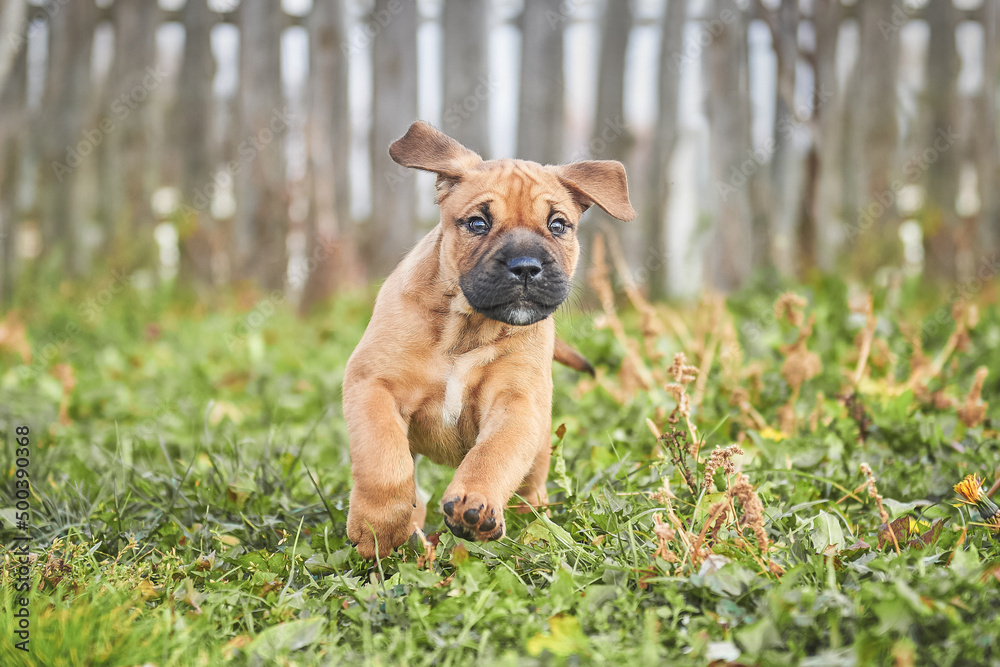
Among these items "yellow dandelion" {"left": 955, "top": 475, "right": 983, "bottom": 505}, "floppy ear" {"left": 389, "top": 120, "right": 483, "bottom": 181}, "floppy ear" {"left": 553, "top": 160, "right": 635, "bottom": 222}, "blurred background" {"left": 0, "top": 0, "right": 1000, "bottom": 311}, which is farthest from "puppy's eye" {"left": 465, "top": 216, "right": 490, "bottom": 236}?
"blurred background" {"left": 0, "top": 0, "right": 1000, "bottom": 311}

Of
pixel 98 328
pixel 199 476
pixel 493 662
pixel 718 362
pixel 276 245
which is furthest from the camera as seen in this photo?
pixel 276 245

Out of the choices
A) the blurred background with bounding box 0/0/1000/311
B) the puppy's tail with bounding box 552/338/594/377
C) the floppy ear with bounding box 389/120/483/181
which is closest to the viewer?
the floppy ear with bounding box 389/120/483/181

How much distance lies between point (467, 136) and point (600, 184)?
466cm

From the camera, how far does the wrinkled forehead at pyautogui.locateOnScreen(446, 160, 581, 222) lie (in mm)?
2604

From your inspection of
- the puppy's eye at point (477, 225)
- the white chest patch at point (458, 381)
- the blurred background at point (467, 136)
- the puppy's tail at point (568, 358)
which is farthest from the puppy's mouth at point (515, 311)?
the blurred background at point (467, 136)

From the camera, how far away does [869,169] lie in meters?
8.02

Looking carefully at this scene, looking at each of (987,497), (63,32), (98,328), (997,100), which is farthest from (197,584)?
(997,100)

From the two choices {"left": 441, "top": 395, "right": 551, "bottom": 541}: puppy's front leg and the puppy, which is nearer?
{"left": 441, "top": 395, "right": 551, "bottom": 541}: puppy's front leg

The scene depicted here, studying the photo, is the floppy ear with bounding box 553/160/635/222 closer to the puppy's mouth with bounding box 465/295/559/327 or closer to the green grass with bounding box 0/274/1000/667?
the puppy's mouth with bounding box 465/295/559/327

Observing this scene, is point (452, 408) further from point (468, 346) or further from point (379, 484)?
point (379, 484)

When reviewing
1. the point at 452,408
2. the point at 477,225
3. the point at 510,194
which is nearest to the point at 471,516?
the point at 452,408

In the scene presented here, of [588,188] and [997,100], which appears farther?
[997,100]

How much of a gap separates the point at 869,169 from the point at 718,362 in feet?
15.5

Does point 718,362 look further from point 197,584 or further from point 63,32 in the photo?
point 63,32
